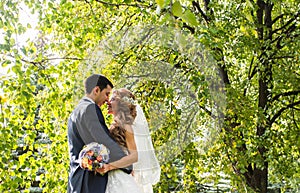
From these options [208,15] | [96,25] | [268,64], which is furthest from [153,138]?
[268,64]

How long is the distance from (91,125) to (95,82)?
16cm

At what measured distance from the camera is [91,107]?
1760 mm

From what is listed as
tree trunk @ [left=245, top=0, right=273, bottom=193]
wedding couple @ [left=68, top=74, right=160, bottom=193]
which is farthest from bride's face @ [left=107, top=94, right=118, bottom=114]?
tree trunk @ [left=245, top=0, right=273, bottom=193]

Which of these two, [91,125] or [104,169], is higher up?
[91,125]

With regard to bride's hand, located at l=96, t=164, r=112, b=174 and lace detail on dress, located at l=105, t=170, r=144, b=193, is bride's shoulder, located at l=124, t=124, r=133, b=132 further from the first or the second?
lace detail on dress, located at l=105, t=170, r=144, b=193

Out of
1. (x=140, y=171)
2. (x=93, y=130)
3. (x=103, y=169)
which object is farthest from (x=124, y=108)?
(x=140, y=171)

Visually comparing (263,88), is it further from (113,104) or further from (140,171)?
(113,104)

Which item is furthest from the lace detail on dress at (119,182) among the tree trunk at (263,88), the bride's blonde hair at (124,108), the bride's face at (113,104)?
the tree trunk at (263,88)

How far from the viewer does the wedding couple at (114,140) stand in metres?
1.72

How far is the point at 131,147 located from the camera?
6.11 feet

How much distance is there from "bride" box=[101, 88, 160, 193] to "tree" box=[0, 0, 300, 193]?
0.07 meters

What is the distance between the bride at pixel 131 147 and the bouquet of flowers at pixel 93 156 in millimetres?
62

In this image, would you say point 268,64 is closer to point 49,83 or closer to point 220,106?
point 220,106

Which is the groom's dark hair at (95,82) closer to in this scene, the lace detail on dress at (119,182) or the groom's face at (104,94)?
the groom's face at (104,94)
